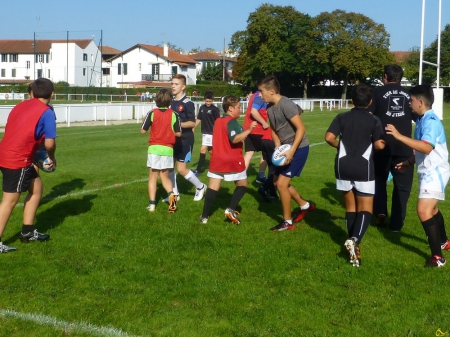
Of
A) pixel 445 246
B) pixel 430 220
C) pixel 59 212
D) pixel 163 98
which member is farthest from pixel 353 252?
pixel 59 212

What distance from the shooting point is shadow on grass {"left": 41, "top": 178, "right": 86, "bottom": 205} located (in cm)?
966

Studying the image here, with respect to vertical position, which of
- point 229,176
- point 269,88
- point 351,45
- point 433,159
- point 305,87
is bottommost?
point 229,176

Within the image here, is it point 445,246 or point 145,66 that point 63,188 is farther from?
point 145,66

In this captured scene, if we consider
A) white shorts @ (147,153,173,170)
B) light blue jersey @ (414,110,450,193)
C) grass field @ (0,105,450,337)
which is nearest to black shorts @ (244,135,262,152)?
grass field @ (0,105,450,337)

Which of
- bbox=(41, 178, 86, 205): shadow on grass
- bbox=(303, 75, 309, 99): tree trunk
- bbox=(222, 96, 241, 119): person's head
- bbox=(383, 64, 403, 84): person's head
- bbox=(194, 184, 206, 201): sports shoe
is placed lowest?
bbox=(41, 178, 86, 205): shadow on grass

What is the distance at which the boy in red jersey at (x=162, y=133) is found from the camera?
27.4ft

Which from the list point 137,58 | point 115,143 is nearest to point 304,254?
point 115,143

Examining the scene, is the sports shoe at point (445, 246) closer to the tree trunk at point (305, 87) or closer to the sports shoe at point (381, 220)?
the sports shoe at point (381, 220)

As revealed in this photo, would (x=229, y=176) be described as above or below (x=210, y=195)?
above

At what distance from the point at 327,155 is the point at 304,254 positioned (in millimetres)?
9760

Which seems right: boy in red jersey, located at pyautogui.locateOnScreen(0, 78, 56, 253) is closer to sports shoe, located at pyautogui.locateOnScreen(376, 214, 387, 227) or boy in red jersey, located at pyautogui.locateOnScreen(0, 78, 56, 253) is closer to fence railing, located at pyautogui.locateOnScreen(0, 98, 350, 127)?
sports shoe, located at pyautogui.locateOnScreen(376, 214, 387, 227)

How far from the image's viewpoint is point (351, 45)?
7181 cm

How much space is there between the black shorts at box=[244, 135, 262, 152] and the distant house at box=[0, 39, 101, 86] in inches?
2673

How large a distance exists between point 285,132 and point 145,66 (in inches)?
3705
